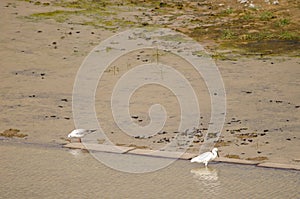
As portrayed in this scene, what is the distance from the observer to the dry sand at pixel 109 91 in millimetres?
9883

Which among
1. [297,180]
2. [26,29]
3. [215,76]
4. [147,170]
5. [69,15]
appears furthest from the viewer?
[69,15]

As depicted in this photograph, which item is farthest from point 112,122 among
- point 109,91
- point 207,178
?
point 207,178

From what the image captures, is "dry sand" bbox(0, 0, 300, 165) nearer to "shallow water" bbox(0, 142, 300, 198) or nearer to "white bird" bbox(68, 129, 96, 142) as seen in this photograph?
"white bird" bbox(68, 129, 96, 142)

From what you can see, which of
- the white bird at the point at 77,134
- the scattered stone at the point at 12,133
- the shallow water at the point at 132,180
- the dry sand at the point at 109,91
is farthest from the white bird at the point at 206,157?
the scattered stone at the point at 12,133

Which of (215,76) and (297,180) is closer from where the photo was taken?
(297,180)

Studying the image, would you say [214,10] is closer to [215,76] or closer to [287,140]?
[215,76]

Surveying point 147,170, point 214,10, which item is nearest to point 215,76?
point 147,170

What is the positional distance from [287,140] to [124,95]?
349cm

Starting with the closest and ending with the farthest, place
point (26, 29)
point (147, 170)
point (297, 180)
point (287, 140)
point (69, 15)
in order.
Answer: point (297, 180) → point (147, 170) → point (287, 140) → point (26, 29) → point (69, 15)

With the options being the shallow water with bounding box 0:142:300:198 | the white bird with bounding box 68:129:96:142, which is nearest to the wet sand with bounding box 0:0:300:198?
the shallow water with bounding box 0:142:300:198

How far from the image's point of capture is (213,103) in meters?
11.9

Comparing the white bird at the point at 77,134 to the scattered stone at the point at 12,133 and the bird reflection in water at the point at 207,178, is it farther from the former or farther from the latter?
the bird reflection in water at the point at 207,178

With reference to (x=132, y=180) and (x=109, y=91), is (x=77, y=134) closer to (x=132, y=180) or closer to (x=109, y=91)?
(x=132, y=180)

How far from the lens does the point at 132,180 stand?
8.15 meters
